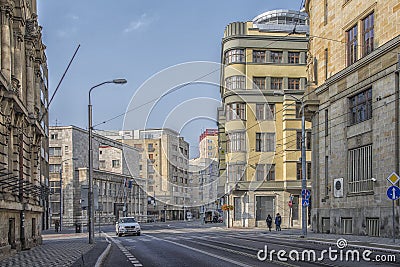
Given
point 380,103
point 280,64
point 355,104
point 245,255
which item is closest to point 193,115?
point 280,64

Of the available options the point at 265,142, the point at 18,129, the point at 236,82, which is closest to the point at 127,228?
the point at 18,129

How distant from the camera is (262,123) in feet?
218

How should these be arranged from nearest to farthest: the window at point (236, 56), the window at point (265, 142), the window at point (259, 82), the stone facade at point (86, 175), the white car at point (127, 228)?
the white car at point (127, 228), the window at point (265, 142), the window at point (259, 82), the window at point (236, 56), the stone facade at point (86, 175)

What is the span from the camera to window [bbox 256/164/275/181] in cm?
6588

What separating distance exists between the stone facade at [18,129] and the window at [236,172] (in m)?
34.3

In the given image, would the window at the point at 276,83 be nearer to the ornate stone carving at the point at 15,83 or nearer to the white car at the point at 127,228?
the white car at the point at 127,228

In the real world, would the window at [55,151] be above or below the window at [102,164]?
above

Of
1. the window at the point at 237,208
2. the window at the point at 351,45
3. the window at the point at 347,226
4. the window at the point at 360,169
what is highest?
the window at the point at 351,45

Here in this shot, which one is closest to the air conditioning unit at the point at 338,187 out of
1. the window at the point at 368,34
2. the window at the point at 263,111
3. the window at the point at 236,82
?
the window at the point at 368,34

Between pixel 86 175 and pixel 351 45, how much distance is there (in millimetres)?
65354

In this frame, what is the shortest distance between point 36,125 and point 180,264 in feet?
57.5

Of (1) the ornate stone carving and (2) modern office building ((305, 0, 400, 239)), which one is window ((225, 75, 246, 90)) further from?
(1) the ornate stone carving

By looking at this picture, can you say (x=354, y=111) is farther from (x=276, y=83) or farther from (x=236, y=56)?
(x=236, y=56)

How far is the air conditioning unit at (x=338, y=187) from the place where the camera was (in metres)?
40.2
